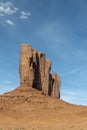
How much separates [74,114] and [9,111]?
10049 millimetres

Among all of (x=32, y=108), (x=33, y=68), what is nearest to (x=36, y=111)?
(x=32, y=108)

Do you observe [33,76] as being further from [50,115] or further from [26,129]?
[26,129]

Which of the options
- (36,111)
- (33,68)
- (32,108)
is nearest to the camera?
(36,111)

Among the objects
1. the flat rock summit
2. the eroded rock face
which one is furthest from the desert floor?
the eroded rock face

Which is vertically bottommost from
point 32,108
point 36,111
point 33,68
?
point 36,111

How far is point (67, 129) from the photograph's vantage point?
144ft

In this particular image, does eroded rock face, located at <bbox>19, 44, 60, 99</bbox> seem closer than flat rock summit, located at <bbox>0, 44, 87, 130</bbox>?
No

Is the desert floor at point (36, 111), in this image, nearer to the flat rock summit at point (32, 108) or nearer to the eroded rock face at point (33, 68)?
the flat rock summit at point (32, 108)

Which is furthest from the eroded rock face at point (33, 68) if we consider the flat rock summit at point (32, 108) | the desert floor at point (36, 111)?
the desert floor at point (36, 111)

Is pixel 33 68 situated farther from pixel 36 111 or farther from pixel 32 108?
pixel 36 111

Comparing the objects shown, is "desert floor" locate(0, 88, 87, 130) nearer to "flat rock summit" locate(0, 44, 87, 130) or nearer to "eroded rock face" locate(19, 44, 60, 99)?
"flat rock summit" locate(0, 44, 87, 130)

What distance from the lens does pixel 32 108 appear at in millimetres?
55406

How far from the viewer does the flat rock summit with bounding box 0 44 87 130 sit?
4942 centimetres

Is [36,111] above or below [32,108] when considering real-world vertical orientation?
below
